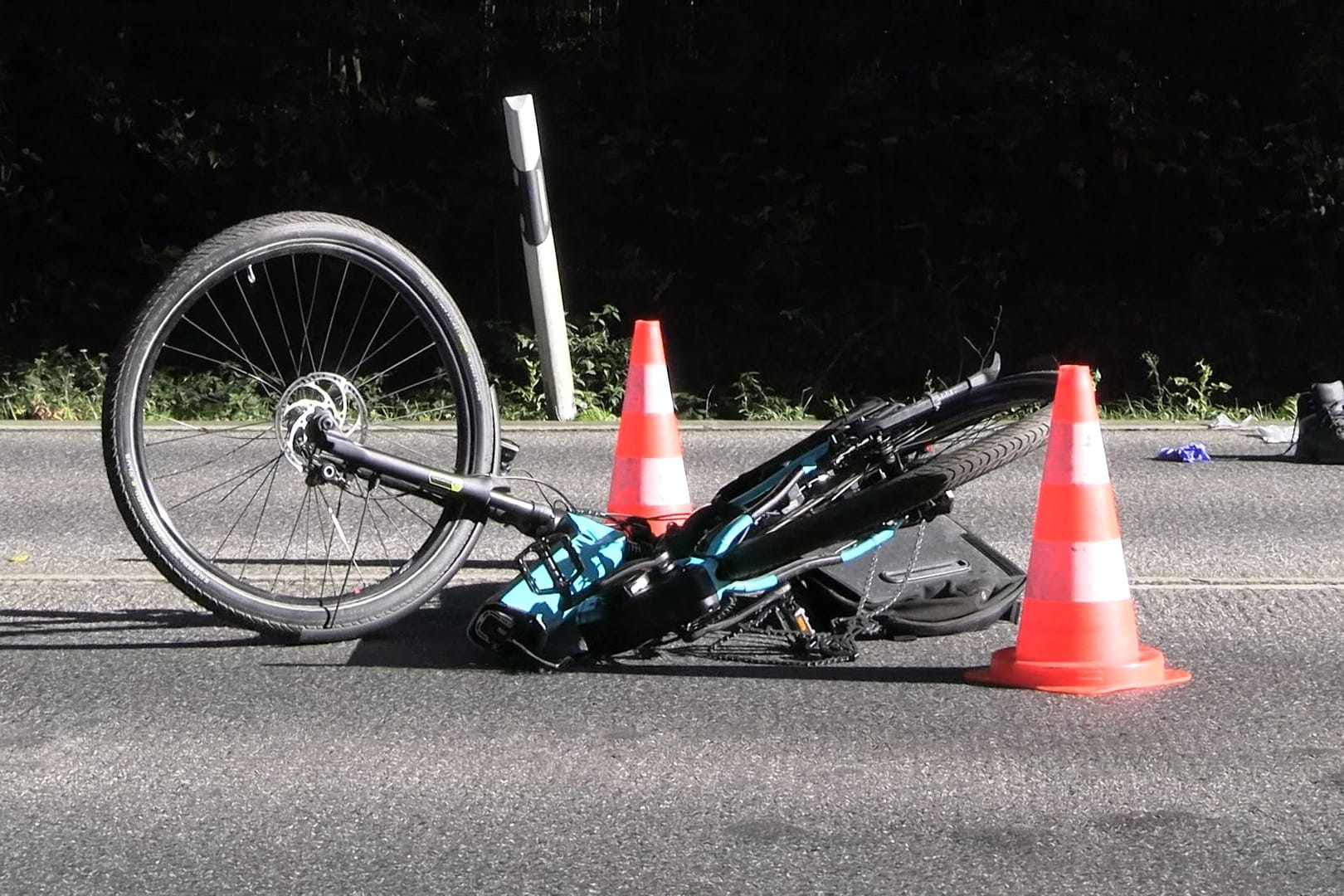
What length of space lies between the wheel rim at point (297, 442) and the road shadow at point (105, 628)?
9.0 inches

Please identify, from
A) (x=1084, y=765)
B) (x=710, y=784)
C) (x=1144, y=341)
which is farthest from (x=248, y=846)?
(x=1144, y=341)

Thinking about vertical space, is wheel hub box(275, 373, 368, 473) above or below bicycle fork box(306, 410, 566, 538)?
above

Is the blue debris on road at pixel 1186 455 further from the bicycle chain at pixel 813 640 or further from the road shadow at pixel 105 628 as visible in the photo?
the road shadow at pixel 105 628

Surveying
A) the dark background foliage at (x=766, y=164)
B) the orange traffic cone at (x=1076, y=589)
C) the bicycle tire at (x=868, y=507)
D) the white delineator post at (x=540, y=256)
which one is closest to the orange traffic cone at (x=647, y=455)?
the bicycle tire at (x=868, y=507)

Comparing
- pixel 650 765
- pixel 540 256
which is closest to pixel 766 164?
pixel 540 256

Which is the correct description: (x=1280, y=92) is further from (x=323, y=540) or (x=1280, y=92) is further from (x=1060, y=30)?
(x=323, y=540)

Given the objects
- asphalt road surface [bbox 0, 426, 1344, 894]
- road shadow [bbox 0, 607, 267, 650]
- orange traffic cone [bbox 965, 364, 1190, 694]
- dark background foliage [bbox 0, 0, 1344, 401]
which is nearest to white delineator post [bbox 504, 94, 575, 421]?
dark background foliage [bbox 0, 0, 1344, 401]

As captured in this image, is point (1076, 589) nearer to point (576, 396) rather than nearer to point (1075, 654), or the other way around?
point (1075, 654)

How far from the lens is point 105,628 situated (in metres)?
5.43

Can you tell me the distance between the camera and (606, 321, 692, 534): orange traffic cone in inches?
247

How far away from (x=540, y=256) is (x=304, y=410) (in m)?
5.62

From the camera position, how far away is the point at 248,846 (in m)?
3.64

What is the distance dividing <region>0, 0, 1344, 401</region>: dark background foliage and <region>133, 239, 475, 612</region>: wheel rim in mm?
1468

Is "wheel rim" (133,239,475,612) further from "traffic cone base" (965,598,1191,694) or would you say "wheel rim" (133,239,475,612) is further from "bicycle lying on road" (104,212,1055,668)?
"traffic cone base" (965,598,1191,694)
